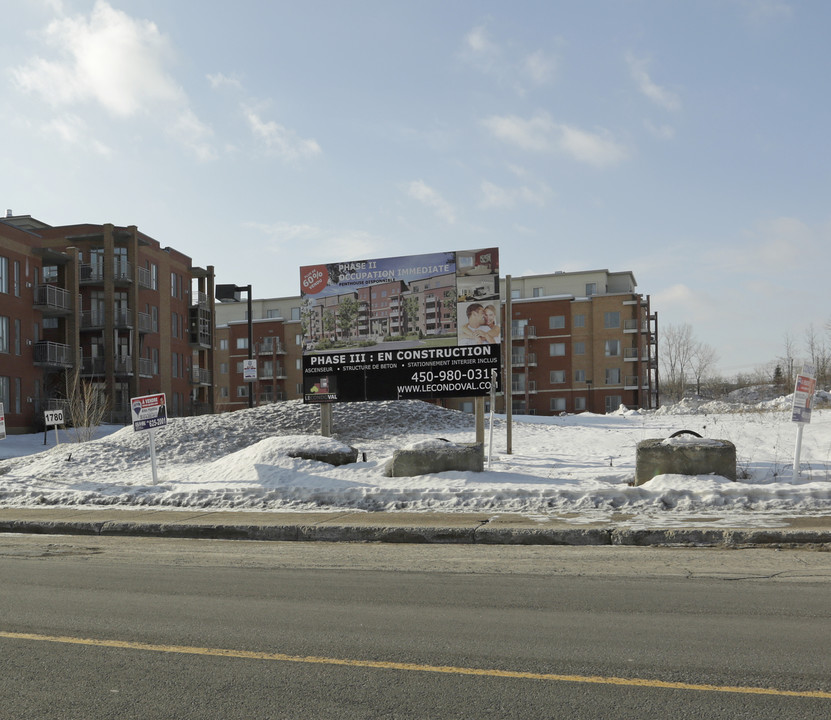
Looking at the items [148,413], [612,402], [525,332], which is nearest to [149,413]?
[148,413]

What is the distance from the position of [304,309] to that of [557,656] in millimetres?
15986

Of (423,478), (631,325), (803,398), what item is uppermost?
(631,325)

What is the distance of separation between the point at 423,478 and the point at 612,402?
59153mm

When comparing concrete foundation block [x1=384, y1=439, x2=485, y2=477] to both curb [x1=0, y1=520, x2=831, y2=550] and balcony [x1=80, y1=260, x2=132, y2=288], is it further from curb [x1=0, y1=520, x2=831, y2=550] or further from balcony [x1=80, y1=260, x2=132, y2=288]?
balcony [x1=80, y1=260, x2=132, y2=288]

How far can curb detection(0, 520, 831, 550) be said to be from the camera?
9.88 meters

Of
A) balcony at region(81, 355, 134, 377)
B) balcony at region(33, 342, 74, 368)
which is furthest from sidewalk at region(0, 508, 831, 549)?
balcony at region(81, 355, 134, 377)

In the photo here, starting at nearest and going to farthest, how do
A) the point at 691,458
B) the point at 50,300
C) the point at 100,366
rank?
the point at 691,458
the point at 50,300
the point at 100,366

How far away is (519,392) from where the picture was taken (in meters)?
74.7

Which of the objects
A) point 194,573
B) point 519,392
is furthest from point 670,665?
point 519,392

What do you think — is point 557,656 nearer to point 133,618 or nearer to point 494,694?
point 494,694

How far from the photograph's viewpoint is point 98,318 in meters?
52.3

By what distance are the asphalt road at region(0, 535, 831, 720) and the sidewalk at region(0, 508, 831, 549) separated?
0.68 meters

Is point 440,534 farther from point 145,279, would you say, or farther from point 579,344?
point 579,344

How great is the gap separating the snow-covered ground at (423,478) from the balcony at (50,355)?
81.8 feet
